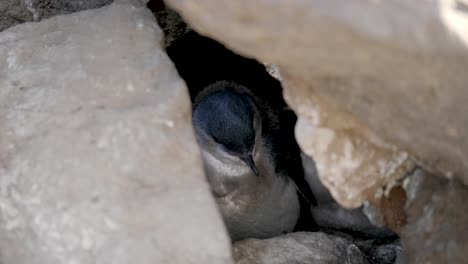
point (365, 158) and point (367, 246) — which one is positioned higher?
point (365, 158)

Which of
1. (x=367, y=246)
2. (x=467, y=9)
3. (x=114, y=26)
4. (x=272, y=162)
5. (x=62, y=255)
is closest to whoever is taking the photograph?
(x=467, y=9)

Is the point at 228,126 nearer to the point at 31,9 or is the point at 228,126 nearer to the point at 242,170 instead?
the point at 242,170

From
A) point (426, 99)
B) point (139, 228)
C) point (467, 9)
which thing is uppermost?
point (467, 9)

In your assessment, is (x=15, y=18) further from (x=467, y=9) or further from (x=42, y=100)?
(x=467, y=9)

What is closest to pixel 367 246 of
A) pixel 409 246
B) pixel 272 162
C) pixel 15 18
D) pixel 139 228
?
pixel 272 162

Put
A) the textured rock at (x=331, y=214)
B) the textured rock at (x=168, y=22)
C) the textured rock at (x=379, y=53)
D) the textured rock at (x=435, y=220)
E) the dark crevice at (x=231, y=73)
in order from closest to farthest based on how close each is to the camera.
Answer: the textured rock at (x=379, y=53) → the textured rock at (x=435, y=220) → the textured rock at (x=331, y=214) → the textured rock at (x=168, y=22) → the dark crevice at (x=231, y=73)

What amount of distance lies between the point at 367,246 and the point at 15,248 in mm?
1387

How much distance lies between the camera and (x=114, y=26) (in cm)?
259

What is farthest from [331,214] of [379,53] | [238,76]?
[379,53]

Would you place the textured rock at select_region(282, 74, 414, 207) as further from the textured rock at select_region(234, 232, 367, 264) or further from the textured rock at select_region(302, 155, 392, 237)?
the textured rock at select_region(302, 155, 392, 237)

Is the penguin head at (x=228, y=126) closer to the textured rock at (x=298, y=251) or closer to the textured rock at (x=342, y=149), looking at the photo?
the textured rock at (x=298, y=251)

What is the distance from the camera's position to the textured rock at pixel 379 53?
5.54ft

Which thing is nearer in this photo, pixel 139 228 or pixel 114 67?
pixel 139 228

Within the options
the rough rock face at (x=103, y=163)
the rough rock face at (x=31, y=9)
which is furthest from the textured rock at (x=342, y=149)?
the rough rock face at (x=31, y=9)
